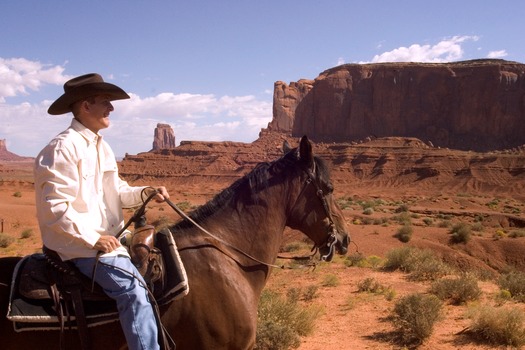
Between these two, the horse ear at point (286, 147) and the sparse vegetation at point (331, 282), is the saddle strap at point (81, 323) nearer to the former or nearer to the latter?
the horse ear at point (286, 147)

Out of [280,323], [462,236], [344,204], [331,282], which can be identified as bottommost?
[344,204]

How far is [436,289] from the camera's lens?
33.5ft

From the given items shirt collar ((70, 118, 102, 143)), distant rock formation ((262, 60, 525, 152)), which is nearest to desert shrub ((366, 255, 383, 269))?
shirt collar ((70, 118, 102, 143))

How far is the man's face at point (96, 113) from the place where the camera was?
10.0 feet

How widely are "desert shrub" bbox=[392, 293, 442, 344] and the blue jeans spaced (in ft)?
19.4

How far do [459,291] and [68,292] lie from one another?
9.25 m

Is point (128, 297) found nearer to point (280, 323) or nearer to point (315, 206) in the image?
point (315, 206)

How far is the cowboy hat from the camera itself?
119 inches

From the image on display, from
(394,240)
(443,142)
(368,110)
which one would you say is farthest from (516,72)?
(394,240)

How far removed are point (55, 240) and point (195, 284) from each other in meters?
1.01

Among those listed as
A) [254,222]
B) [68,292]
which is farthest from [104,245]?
[254,222]

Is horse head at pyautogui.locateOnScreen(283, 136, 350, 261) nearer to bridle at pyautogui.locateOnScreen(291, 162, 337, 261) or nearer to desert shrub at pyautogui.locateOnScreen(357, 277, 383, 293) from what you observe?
bridle at pyautogui.locateOnScreen(291, 162, 337, 261)

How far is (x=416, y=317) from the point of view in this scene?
750 centimetres

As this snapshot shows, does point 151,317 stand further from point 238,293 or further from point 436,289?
point 436,289
